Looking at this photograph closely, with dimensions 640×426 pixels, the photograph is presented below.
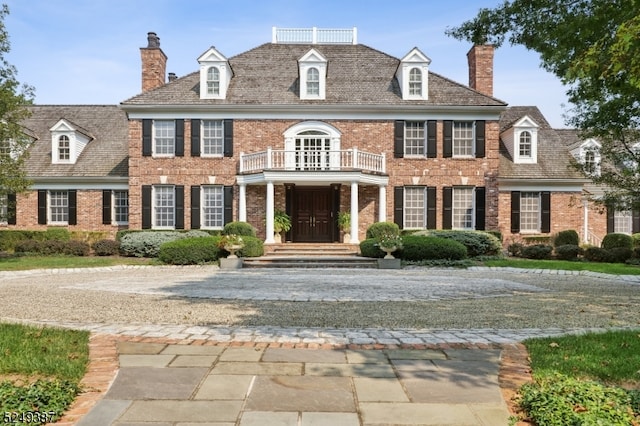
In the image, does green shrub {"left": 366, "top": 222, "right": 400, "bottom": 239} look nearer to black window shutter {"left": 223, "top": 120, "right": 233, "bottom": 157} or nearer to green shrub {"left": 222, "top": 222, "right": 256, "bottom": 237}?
green shrub {"left": 222, "top": 222, "right": 256, "bottom": 237}

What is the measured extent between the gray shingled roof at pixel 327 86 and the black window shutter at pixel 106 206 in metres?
5.02

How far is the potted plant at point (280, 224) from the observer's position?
2161 cm

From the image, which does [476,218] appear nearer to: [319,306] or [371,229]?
[371,229]

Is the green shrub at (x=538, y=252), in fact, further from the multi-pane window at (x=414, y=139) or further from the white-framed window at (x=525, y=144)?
the multi-pane window at (x=414, y=139)

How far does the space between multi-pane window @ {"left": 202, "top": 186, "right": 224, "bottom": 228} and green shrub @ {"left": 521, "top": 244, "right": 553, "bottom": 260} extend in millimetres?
14539

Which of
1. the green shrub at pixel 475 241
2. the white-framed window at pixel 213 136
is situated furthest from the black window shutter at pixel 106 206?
the green shrub at pixel 475 241

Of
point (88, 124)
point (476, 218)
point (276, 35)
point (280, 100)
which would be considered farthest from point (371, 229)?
point (88, 124)

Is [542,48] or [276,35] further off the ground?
[276,35]

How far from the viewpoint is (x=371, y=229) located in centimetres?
1984

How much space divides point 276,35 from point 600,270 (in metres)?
20.4

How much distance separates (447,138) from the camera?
74.7ft

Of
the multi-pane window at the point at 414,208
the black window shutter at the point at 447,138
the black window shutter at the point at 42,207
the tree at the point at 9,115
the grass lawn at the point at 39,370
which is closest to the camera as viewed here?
the grass lawn at the point at 39,370

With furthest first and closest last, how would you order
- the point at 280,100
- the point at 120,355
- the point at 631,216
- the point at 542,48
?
the point at 631,216, the point at 280,100, the point at 542,48, the point at 120,355

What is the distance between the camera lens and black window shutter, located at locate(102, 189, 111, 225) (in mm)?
23984
